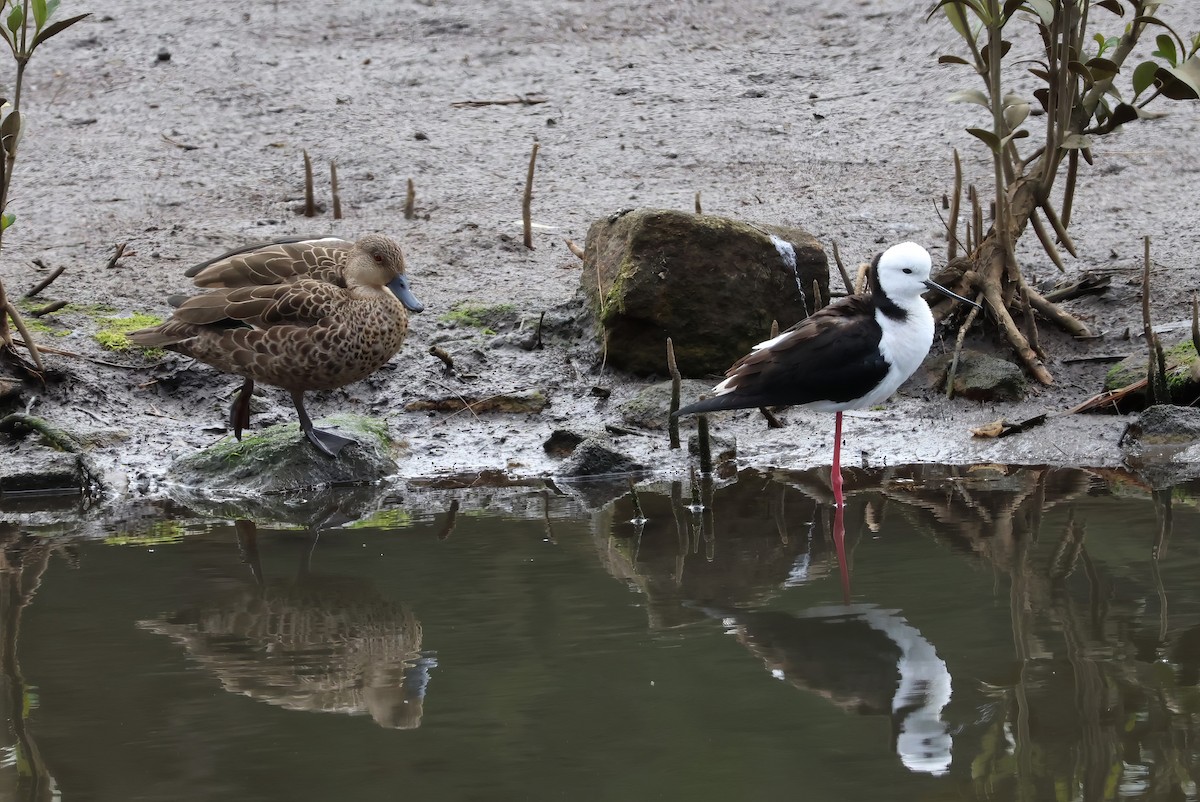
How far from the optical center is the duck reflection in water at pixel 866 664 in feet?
12.8

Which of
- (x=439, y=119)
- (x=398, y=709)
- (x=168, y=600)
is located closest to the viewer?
(x=398, y=709)

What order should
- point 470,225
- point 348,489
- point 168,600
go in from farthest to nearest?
point 470,225, point 348,489, point 168,600

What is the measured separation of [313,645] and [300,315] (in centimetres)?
242

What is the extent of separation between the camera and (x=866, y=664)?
4.46 meters

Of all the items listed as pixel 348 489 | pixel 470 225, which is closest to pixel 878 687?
pixel 348 489

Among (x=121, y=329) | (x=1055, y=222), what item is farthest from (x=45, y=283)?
(x=1055, y=222)

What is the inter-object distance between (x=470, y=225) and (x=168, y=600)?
526 cm

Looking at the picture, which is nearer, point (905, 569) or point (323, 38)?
point (905, 569)

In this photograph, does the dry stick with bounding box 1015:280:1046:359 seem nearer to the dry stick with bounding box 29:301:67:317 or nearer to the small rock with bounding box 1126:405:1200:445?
the small rock with bounding box 1126:405:1200:445

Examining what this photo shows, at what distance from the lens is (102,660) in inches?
181

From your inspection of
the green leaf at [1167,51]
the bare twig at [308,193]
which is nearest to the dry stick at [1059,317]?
the green leaf at [1167,51]

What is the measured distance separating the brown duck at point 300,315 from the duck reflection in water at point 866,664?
104 inches

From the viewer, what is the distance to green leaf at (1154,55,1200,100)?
720 centimetres

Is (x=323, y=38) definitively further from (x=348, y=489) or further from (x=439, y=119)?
(x=348, y=489)
